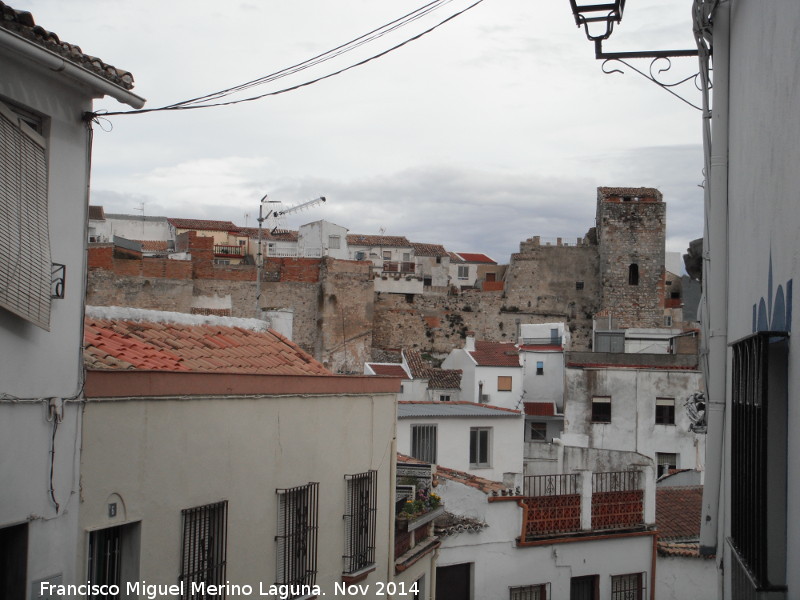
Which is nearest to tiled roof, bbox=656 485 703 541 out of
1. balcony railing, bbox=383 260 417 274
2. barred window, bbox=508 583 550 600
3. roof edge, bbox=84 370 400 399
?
barred window, bbox=508 583 550 600

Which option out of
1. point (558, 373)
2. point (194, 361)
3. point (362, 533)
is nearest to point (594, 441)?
point (558, 373)

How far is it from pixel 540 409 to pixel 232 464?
24.8 meters

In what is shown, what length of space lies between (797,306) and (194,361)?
5.13m

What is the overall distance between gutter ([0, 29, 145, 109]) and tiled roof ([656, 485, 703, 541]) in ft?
41.8

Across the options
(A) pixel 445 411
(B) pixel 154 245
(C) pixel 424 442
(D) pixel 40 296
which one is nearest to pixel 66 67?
(D) pixel 40 296

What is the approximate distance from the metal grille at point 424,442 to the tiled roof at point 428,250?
4357cm

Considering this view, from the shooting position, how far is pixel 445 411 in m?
21.0

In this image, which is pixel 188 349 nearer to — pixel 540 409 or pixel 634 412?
pixel 634 412

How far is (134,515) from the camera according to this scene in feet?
19.3

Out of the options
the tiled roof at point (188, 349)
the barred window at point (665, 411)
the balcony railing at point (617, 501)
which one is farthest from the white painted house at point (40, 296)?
the barred window at point (665, 411)

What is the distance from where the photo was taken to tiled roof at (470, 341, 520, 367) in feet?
108

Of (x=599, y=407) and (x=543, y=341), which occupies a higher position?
(x=543, y=341)

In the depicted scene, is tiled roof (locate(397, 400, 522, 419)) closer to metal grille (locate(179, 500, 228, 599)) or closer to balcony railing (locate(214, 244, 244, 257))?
metal grille (locate(179, 500, 228, 599))

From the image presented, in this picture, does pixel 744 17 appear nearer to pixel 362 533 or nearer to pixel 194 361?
pixel 194 361
